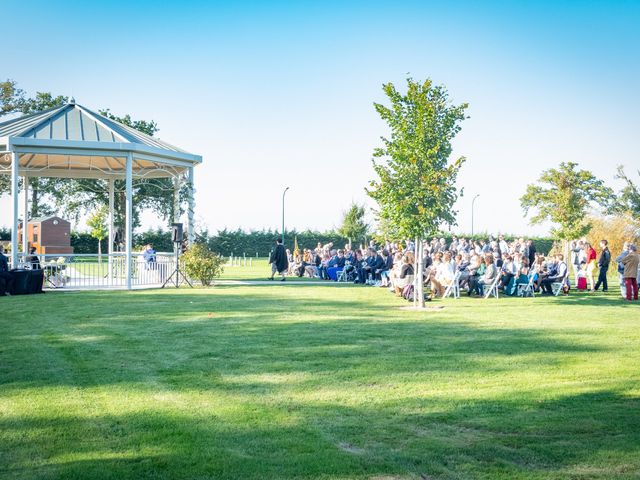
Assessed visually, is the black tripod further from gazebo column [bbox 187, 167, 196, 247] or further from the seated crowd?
the seated crowd

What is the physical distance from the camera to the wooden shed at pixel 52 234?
141 ft

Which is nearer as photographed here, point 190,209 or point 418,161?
point 418,161

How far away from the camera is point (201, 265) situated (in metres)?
21.5

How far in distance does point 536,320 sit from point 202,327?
6.61 m

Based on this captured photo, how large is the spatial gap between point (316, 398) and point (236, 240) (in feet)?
147

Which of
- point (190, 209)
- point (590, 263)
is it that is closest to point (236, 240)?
point (190, 209)

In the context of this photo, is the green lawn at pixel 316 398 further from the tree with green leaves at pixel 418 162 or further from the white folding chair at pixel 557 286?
the white folding chair at pixel 557 286

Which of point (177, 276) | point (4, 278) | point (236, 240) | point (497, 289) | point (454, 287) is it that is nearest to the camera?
point (4, 278)

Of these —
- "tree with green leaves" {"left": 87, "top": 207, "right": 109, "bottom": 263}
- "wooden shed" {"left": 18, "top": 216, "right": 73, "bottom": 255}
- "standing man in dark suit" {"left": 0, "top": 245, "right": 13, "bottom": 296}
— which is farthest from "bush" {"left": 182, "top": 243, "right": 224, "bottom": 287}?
"wooden shed" {"left": 18, "top": 216, "right": 73, "bottom": 255}

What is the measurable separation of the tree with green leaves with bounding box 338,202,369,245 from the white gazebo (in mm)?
23794

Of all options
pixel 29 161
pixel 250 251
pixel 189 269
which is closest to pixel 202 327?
pixel 189 269

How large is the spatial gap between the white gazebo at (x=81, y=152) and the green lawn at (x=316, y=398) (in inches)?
334

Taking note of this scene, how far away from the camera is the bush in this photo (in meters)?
21.4

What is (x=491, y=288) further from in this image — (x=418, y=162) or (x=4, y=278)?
(x=4, y=278)
